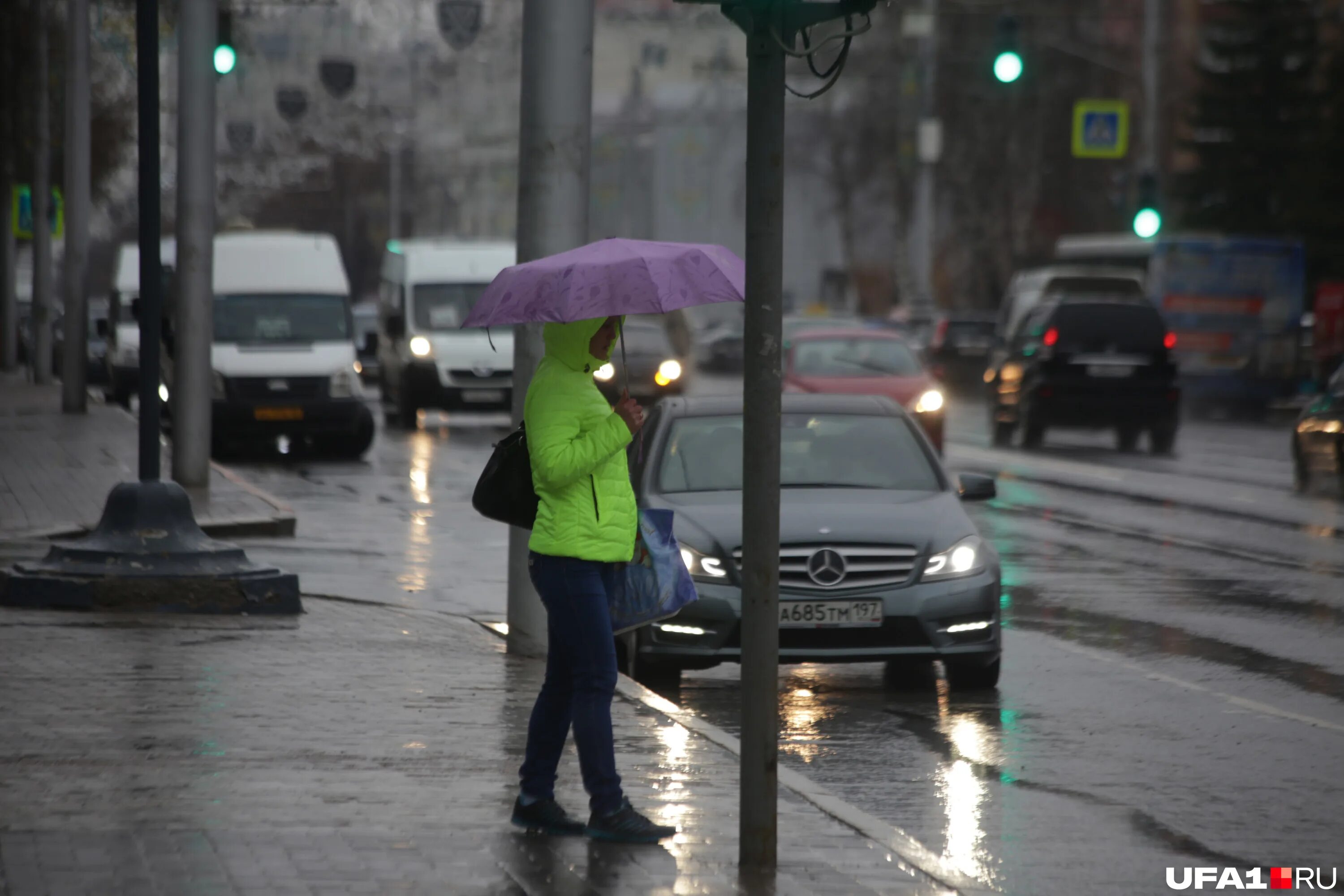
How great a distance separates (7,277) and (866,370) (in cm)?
2390

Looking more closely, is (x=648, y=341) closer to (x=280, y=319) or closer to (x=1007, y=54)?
(x=280, y=319)

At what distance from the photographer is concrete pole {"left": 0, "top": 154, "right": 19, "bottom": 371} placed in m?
42.6

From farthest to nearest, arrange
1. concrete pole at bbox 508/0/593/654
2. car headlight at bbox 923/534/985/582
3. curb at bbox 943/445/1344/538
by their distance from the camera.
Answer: curb at bbox 943/445/1344/538 → concrete pole at bbox 508/0/593/654 → car headlight at bbox 923/534/985/582

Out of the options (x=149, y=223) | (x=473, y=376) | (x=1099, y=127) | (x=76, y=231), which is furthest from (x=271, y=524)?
(x=1099, y=127)

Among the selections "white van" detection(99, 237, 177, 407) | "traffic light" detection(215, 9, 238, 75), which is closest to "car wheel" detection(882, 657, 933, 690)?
"traffic light" detection(215, 9, 238, 75)

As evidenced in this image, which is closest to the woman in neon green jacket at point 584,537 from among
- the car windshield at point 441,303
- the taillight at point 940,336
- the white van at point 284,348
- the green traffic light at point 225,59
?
the green traffic light at point 225,59

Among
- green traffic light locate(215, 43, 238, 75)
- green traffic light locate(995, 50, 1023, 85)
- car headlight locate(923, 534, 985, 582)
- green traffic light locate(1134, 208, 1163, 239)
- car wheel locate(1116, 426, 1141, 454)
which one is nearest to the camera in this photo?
car headlight locate(923, 534, 985, 582)

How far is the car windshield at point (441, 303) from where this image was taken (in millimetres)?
32750

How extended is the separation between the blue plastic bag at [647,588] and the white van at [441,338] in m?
24.5

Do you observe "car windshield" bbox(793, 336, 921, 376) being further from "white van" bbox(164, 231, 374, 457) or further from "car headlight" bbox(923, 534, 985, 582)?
"car headlight" bbox(923, 534, 985, 582)

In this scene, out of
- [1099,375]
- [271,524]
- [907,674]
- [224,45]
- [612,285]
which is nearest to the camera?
[612,285]

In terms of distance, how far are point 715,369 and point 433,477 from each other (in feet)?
127

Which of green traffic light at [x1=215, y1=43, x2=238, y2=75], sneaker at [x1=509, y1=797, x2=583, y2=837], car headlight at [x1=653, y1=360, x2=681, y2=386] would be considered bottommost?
sneaker at [x1=509, y1=797, x2=583, y2=837]

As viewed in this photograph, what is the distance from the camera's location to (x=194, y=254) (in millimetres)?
19297
